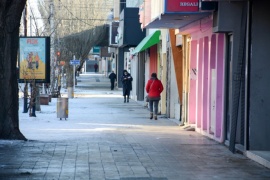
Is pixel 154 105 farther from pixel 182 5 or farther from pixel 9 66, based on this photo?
pixel 9 66

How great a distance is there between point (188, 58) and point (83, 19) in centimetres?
4927

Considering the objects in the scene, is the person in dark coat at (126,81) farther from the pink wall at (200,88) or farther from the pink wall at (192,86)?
the pink wall at (200,88)

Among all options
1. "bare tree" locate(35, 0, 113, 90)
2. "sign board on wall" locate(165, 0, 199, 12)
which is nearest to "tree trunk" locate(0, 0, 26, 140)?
"sign board on wall" locate(165, 0, 199, 12)

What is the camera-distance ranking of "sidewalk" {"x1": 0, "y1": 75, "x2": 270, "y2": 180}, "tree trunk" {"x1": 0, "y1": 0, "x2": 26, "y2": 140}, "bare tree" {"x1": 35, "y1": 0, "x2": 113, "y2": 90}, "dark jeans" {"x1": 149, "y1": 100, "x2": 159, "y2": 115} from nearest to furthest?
"sidewalk" {"x1": 0, "y1": 75, "x2": 270, "y2": 180}
"tree trunk" {"x1": 0, "y1": 0, "x2": 26, "y2": 140}
"dark jeans" {"x1": 149, "y1": 100, "x2": 159, "y2": 115}
"bare tree" {"x1": 35, "y1": 0, "x2": 113, "y2": 90}


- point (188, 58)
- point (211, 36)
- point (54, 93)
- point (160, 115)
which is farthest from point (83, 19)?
point (211, 36)

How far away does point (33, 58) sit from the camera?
28078mm

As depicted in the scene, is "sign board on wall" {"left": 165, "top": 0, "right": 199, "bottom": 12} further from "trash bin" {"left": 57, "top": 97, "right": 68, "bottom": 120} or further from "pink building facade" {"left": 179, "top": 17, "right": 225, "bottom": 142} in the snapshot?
"trash bin" {"left": 57, "top": 97, "right": 68, "bottom": 120}

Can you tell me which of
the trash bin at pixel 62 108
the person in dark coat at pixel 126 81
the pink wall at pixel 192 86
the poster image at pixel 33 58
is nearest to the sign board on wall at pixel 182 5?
the pink wall at pixel 192 86

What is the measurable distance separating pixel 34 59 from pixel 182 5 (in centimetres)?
1004

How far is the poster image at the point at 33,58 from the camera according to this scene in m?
27.5

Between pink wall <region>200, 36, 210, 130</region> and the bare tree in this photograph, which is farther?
the bare tree

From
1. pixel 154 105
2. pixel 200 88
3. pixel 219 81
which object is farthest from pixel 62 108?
pixel 219 81

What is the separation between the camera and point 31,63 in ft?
92.0

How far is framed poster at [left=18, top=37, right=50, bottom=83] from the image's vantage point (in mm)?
27484
